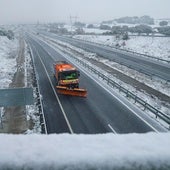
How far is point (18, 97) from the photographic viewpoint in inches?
770

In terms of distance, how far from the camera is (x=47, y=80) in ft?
121

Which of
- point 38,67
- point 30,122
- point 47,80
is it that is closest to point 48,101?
point 30,122

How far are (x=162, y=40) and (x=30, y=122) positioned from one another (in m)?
68.5

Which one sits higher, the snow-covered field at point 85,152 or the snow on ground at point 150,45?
the snow-covered field at point 85,152

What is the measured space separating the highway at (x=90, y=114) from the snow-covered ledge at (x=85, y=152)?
1636 centimetres

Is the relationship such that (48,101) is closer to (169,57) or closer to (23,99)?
(23,99)

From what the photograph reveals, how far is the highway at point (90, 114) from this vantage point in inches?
771

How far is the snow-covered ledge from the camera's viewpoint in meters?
2.27

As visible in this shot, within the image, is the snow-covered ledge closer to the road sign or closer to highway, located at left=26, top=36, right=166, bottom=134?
highway, located at left=26, top=36, right=166, bottom=134

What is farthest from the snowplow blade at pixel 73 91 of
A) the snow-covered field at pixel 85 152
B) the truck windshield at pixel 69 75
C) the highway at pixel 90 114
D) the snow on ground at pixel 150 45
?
the snow on ground at pixel 150 45

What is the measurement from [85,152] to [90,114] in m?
20.5

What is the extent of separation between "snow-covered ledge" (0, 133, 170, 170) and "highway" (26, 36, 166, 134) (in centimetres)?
1636

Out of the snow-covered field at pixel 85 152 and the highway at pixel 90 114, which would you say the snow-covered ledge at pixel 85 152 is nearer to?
the snow-covered field at pixel 85 152

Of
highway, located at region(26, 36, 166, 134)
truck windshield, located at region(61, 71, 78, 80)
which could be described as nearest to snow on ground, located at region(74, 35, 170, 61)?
truck windshield, located at region(61, 71, 78, 80)
